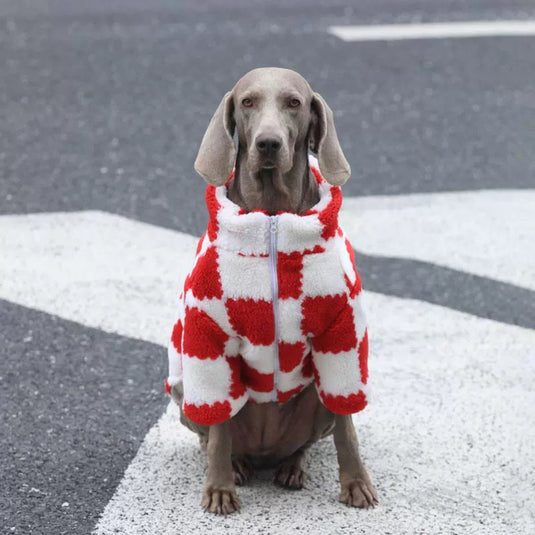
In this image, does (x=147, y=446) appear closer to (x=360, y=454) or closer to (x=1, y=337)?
(x=360, y=454)

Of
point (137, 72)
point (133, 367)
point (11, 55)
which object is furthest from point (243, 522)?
point (11, 55)

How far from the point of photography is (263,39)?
914cm

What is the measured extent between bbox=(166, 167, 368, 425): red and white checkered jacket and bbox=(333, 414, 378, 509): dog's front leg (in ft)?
0.38

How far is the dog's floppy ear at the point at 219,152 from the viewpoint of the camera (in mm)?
3535

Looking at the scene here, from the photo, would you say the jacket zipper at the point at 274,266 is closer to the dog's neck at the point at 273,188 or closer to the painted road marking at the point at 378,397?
the dog's neck at the point at 273,188

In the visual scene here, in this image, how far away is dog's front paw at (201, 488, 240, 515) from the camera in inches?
143

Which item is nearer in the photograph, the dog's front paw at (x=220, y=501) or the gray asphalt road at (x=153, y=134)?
the dog's front paw at (x=220, y=501)

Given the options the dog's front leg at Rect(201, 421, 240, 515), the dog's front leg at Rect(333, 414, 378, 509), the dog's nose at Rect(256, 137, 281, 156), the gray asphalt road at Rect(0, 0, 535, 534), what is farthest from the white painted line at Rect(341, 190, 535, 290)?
the dog's nose at Rect(256, 137, 281, 156)

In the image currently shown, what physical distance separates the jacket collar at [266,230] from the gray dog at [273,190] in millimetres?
94

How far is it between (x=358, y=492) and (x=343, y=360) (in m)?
0.45

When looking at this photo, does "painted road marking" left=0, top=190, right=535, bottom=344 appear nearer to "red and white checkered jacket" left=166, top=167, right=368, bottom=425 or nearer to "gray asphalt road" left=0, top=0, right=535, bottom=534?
"gray asphalt road" left=0, top=0, right=535, bottom=534

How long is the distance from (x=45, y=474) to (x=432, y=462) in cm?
130

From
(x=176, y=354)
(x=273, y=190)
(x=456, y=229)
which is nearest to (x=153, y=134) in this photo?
(x=456, y=229)

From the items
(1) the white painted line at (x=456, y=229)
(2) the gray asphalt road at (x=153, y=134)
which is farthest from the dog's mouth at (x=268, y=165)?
(1) the white painted line at (x=456, y=229)
